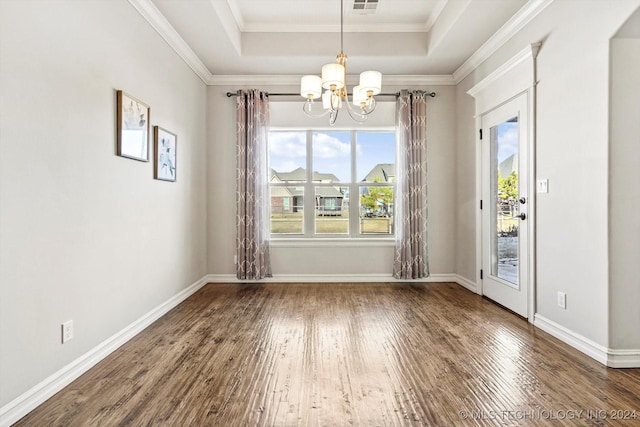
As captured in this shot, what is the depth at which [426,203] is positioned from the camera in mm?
4805

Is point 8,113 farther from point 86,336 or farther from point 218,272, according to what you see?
point 218,272

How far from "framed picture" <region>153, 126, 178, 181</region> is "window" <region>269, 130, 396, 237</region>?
157 cm

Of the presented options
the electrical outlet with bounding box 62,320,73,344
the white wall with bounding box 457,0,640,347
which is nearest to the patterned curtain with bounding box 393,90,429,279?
the white wall with bounding box 457,0,640,347

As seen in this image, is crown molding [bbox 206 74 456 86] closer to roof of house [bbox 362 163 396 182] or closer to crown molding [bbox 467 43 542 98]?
crown molding [bbox 467 43 542 98]

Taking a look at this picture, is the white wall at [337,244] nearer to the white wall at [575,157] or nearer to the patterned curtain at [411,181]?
the patterned curtain at [411,181]

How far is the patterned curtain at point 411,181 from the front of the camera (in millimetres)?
4719

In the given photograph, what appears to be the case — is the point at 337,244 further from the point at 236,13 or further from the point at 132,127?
the point at 236,13

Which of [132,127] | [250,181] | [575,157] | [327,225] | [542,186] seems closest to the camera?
[575,157]

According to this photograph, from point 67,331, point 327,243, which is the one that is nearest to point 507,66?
point 327,243

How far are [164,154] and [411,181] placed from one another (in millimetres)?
3063

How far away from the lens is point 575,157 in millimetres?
2643

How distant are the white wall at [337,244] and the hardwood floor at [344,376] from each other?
1.40m

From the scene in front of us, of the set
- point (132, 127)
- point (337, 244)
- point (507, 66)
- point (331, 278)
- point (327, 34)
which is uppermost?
point (327, 34)

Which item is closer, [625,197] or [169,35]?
[625,197]
